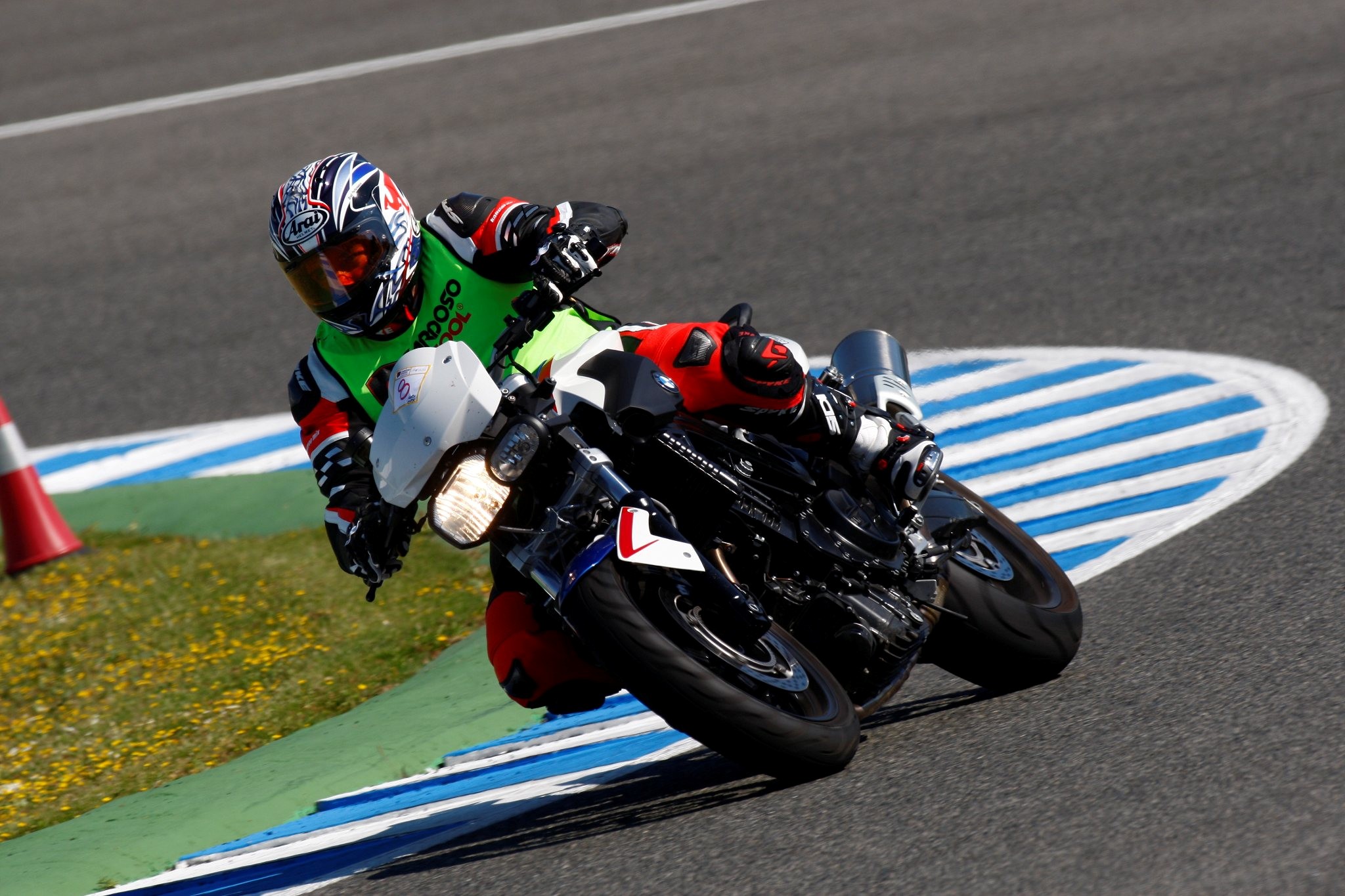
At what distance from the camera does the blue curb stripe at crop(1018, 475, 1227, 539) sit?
19.5 ft

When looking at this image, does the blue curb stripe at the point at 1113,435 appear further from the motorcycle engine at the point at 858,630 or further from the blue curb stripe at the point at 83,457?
the blue curb stripe at the point at 83,457

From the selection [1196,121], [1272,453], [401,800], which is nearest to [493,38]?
[1196,121]

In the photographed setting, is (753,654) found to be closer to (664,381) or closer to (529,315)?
(664,381)

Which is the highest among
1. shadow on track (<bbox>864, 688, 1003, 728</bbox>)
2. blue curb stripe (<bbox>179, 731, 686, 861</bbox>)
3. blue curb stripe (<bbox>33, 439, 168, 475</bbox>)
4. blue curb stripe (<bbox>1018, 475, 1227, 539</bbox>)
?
shadow on track (<bbox>864, 688, 1003, 728</bbox>)

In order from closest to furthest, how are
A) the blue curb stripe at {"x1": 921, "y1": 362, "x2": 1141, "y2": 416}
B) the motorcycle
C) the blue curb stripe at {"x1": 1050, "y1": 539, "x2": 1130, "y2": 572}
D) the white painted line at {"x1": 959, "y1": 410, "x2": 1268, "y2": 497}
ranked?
the motorcycle < the blue curb stripe at {"x1": 1050, "y1": 539, "x2": 1130, "y2": 572} < the white painted line at {"x1": 959, "y1": 410, "x2": 1268, "y2": 497} < the blue curb stripe at {"x1": 921, "y1": 362, "x2": 1141, "y2": 416}

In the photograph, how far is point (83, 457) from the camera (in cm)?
870

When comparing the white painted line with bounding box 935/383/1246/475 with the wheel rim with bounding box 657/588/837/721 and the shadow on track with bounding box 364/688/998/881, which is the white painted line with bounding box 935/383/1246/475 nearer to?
the shadow on track with bounding box 364/688/998/881

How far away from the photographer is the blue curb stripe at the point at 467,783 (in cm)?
478

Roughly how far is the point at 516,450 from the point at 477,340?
848 mm

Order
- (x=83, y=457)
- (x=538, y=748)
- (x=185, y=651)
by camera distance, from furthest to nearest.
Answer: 1. (x=83, y=457)
2. (x=185, y=651)
3. (x=538, y=748)

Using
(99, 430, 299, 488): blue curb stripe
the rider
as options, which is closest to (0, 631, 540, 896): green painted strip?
the rider

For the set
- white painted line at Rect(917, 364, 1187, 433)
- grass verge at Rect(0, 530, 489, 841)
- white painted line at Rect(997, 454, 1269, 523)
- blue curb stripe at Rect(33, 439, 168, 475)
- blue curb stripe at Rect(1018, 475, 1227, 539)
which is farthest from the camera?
blue curb stripe at Rect(33, 439, 168, 475)

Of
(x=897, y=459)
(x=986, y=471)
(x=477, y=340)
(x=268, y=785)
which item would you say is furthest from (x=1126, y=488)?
(x=268, y=785)

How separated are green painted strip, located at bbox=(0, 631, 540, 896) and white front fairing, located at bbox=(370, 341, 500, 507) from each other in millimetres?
1438
